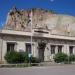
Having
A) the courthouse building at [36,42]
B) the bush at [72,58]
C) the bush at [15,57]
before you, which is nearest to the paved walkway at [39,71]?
the bush at [15,57]

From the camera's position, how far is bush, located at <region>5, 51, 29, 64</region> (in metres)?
45.8

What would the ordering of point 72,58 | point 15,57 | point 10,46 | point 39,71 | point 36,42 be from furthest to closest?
point 72,58
point 36,42
point 10,46
point 15,57
point 39,71

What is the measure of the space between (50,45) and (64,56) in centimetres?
340

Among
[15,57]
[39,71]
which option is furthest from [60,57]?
[39,71]

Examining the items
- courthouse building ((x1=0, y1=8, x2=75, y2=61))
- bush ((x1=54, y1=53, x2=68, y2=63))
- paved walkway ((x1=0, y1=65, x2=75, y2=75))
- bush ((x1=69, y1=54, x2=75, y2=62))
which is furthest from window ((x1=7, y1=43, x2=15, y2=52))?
paved walkway ((x1=0, y1=65, x2=75, y2=75))

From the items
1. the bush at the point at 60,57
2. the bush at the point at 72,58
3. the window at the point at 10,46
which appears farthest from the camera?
the bush at the point at 72,58

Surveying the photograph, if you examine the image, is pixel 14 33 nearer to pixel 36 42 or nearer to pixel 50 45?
pixel 36 42

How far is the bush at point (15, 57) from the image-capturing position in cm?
4580

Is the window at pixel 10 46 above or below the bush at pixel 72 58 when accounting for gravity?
above

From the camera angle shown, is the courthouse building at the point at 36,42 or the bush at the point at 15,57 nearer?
the bush at the point at 15,57

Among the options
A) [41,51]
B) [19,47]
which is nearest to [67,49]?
[41,51]

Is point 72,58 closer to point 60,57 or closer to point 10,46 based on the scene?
point 60,57

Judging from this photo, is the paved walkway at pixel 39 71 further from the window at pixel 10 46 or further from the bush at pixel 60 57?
the bush at pixel 60 57

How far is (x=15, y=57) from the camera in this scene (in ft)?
150
